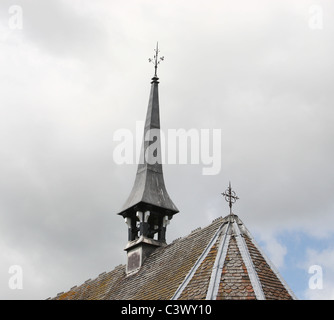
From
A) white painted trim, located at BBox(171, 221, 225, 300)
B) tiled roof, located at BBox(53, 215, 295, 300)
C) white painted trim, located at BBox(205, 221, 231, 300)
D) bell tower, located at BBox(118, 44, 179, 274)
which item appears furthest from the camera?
bell tower, located at BBox(118, 44, 179, 274)

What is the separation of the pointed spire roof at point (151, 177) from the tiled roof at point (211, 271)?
2791mm

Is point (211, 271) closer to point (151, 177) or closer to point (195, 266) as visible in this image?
point (195, 266)

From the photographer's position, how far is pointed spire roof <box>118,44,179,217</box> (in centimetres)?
2555

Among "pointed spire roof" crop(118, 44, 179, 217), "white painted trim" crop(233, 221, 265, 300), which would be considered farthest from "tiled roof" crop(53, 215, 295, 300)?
"pointed spire roof" crop(118, 44, 179, 217)

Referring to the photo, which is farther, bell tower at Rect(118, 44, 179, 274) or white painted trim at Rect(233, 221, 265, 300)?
bell tower at Rect(118, 44, 179, 274)

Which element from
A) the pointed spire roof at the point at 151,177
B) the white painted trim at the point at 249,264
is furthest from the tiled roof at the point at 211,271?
the pointed spire roof at the point at 151,177

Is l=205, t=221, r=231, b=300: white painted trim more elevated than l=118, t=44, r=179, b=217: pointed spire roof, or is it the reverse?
l=118, t=44, r=179, b=217: pointed spire roof

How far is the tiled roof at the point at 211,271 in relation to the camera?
1681 cm

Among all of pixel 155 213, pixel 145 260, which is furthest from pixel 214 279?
pixel 155 213

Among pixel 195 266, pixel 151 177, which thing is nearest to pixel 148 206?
pixel 151 177

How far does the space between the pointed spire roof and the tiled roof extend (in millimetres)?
2791

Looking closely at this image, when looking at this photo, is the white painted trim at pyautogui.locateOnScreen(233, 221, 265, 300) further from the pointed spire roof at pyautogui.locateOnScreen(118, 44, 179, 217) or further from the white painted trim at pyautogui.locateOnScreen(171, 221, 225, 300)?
the pointed spire roof at pyautogui.locateOnScreen(118, 44, 179, 217)
